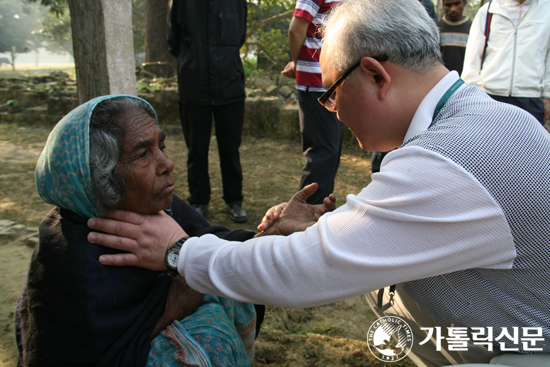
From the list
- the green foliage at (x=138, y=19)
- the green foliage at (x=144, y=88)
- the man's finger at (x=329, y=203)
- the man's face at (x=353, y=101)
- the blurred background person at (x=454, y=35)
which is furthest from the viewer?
the green foliage at (x=138, y=19)

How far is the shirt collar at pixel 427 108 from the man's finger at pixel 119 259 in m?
1.20

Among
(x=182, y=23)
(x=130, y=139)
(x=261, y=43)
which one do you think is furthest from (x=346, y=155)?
(x=130, y=139)

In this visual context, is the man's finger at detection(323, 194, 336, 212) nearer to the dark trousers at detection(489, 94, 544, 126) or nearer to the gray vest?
the gray vest

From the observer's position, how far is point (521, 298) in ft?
4.53

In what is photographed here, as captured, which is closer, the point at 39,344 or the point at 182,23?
the point at 39,344

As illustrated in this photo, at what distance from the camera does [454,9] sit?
16.2 ft

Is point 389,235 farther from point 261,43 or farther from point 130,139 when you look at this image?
point 261,43

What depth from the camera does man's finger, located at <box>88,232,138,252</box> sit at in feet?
5.21

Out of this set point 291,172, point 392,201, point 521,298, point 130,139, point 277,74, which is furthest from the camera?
point 277,74

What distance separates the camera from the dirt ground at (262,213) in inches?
95.2

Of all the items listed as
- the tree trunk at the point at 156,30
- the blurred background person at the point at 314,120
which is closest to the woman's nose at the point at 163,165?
the blurred background person at the point at 314,120

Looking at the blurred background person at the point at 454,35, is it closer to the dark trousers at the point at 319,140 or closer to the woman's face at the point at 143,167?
the dark trousers at the point at 319,140

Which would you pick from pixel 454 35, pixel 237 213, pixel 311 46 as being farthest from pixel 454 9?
pixel 237 213

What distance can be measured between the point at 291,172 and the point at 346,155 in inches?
53.4
